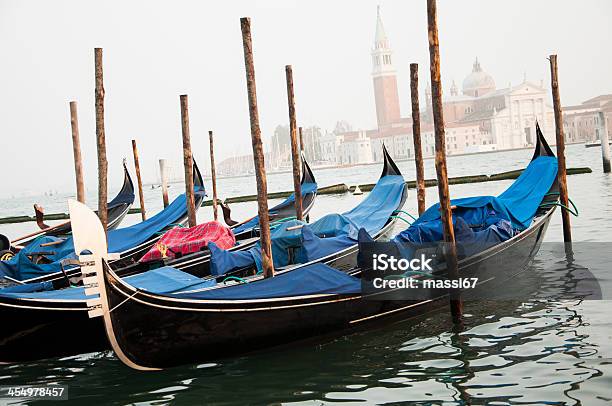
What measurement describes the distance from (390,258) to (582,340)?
4.18 feet

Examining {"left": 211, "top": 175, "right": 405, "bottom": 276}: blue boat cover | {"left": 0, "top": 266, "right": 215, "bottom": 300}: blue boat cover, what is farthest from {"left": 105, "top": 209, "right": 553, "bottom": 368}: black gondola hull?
{"left": 211, "top": 175, "right": 405, "bottom": 276}: blue boat cover

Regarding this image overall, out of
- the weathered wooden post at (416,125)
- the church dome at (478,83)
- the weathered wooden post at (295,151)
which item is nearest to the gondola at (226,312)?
the weathered wooden post at (416,125)

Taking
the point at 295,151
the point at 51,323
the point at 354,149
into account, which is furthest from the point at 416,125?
the point at 354,149

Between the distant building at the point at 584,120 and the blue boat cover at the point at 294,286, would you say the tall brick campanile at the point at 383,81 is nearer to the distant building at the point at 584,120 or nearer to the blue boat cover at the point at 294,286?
the distant building at the point at 584,120

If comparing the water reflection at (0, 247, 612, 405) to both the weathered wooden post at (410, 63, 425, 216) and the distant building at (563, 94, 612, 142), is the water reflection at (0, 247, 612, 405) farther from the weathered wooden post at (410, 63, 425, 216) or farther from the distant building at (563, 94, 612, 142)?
the distant building at (563, 94, 612, 142)

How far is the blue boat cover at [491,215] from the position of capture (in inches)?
224

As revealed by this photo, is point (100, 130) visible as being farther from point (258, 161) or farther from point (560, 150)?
point (560, 150)

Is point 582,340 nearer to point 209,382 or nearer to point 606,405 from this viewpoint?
→ point 606,405

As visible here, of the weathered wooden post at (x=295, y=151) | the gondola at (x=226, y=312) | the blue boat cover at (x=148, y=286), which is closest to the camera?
the gondola at (x=226, y=312)

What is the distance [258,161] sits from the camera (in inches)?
213

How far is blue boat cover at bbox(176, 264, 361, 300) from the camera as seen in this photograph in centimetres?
452

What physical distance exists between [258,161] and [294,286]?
103 centimetres

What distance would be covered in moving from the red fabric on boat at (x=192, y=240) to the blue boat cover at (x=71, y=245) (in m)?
0.72

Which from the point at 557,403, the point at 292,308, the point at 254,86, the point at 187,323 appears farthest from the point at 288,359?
the point at 254,86
